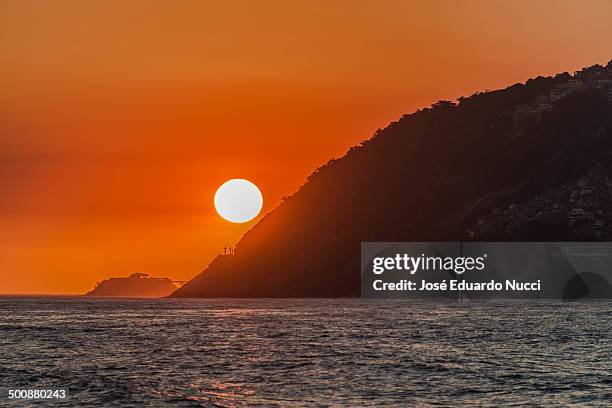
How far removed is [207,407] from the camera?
53.9 metres

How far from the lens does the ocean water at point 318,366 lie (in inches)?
2271

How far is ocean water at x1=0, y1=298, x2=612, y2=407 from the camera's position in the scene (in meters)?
57.7

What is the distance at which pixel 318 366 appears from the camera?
74.4 m

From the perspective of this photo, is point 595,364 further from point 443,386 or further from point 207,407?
A: point 207,407

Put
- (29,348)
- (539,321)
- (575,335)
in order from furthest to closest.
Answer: (539,321) → (575,335) → (29,348)

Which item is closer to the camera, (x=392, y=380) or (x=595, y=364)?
(x=392, y=380)

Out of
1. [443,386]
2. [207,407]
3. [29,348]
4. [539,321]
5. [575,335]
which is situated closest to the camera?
[207,407]

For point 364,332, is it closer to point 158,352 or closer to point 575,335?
point 575,335

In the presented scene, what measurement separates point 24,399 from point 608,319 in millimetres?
109406

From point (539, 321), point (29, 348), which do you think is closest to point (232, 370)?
point (29, 348)

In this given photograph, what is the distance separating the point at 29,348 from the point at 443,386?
46.5 m

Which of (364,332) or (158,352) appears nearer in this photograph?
(158,352)

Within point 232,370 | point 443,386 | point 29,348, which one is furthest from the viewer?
point 29,348

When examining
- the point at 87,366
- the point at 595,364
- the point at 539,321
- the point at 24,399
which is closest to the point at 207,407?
the point at 24,399
